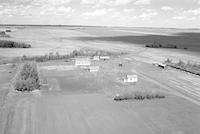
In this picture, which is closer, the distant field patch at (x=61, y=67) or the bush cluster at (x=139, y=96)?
the bush cluster at (x=139, y=96)

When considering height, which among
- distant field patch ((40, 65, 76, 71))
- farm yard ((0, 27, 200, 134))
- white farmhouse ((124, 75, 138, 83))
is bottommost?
farm yard ((0, 27, 200, 134))

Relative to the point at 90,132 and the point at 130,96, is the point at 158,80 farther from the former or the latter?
the point at 90,132

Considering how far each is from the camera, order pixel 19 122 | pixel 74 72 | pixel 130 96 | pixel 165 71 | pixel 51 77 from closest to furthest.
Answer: pixel 19 122, pixel 130 96, pixel 51 77, pixel 74 72, pixel 165 71

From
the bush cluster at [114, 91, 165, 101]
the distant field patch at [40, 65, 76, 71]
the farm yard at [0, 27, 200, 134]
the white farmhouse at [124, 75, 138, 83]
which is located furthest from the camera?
the distant field patch at [40, 65, 76, 71]

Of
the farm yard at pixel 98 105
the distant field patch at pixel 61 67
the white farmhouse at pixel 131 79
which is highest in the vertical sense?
the distant field patch at pixel 61 67

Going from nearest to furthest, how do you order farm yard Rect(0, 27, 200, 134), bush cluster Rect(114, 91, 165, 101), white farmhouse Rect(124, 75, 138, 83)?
farm yard Rect(0, 27, 200, 134)
bush cluster Rect(114, 91, 165, 101)
white farmhouse Rect(124, 75, 138, 83)

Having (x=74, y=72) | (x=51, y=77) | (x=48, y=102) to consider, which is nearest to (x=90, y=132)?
(x=48, y=102)

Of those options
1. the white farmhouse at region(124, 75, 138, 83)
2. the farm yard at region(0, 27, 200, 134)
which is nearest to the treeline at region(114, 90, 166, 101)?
the farm yard at region(0, 27, 200, 134)

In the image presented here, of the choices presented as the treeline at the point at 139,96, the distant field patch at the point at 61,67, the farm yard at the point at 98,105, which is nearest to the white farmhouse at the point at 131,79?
the farm yard at the point at 98,105

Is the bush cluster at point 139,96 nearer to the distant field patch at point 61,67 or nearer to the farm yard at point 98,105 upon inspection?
the farm yard at point 98,105

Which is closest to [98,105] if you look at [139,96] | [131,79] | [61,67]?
[139,96]

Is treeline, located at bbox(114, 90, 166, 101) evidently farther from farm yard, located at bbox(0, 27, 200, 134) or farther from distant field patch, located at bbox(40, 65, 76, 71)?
distant field patch, located at bbox(40, 65, 76, 71)
